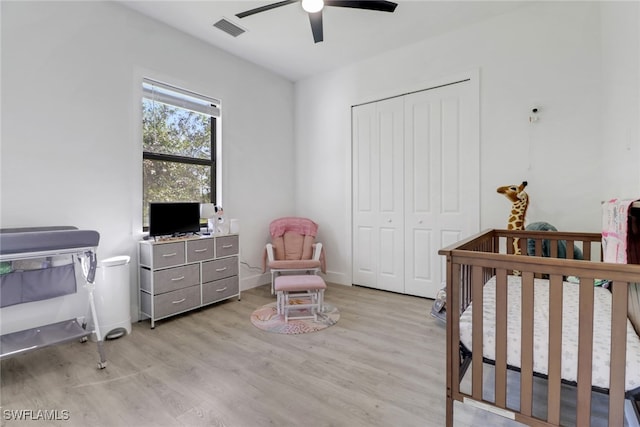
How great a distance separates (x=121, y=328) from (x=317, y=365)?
1.71m

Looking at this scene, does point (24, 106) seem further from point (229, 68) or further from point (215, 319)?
point (215, 319)

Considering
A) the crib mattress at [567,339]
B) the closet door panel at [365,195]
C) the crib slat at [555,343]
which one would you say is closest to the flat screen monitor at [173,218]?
the closet door panel at [365,195]

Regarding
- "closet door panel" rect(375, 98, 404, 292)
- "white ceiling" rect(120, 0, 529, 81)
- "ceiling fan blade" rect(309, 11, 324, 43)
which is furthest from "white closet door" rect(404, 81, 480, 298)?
"ceiling fan blade" rect(309, 11, 324, 43)

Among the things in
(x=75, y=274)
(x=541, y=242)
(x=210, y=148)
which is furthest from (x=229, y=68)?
(x=541, y=242)

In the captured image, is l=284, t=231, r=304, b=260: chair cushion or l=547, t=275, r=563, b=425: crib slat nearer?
l=547, t=275, r=563, b=425: crib slat

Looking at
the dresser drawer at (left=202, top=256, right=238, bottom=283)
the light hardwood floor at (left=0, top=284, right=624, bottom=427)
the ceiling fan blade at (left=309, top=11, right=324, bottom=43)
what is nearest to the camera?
the light hardwood floor at (left=0, top=284, right=624, bottom=427)

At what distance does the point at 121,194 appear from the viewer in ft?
8.98

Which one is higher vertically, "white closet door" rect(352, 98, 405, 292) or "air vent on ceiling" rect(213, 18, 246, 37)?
"air vent on ceiling" rect(213, 18, 246, 37)

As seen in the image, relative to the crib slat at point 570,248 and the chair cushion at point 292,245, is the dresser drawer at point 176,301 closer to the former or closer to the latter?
the chair cushion at point 292,245

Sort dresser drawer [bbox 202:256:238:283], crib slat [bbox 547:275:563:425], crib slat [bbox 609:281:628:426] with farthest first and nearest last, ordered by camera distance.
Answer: dresser drawer [bbox 202:256:238:283] < crib slat [bbox 547:275:563:425] < crib slat [bbox 609:281:628:426]

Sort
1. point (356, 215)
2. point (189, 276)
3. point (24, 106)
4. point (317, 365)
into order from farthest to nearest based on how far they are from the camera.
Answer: point (356, 215) → point (189, 276) → point (24, 106) → point (317, 365)

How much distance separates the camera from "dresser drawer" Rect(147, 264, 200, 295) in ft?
8.79

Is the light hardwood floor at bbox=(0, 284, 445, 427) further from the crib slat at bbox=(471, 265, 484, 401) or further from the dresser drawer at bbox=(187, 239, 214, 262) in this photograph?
the dresser drawer at bbox=(187, 239, 214, 262)

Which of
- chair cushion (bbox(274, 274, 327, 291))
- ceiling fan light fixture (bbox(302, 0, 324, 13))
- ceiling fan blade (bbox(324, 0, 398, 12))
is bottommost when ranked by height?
chair cushion (bbox(274, 274, 327, 291))
